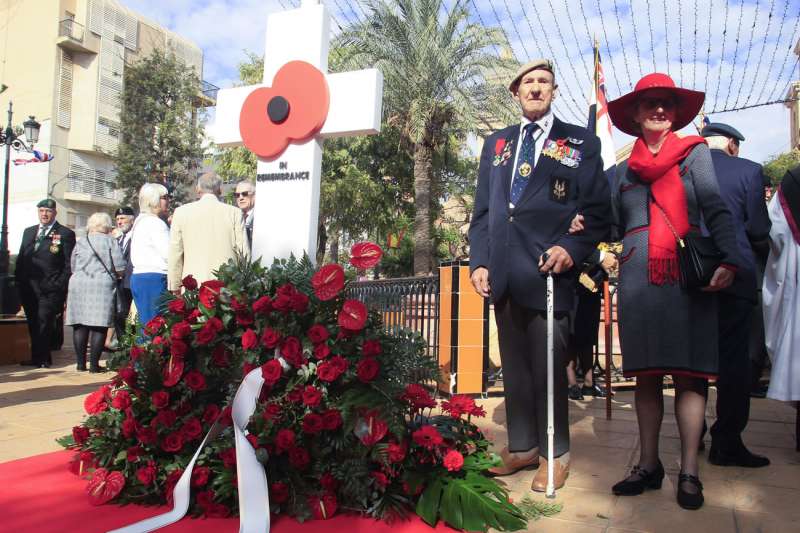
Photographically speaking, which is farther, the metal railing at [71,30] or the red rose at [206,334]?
the metal railing at [71,30]

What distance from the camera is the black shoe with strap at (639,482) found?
2934 millimetres

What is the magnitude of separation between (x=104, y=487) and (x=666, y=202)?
2.83m

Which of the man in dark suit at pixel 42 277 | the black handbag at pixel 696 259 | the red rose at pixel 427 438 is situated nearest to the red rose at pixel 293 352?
the red rose at pixel 427 438

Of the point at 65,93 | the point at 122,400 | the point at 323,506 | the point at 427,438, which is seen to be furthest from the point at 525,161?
the point at 65,93

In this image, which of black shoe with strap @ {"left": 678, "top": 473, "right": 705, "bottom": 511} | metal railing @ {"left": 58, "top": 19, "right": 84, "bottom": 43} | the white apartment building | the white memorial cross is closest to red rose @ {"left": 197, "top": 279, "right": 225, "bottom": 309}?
the white memorial cross

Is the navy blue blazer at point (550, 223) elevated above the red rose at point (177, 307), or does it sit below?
above

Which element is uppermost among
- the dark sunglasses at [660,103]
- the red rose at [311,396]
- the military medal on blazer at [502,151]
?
the dark sunglasses at [660,103]

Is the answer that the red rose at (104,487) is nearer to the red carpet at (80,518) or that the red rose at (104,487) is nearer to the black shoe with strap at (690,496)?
the red carpet at (80,518)

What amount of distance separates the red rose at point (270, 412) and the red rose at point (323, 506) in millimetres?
371

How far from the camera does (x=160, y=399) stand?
284cm

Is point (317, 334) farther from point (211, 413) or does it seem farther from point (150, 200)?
point (150, 200)

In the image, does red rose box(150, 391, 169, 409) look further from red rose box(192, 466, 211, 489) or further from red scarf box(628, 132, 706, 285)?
red scarf box(628, 132, 706, 285)

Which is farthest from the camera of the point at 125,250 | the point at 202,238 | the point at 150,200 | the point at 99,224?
the point at 125,250

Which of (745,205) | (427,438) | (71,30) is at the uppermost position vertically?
(71,30)
